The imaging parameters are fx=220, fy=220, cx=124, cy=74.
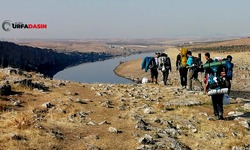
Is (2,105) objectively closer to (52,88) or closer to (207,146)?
(52,88)

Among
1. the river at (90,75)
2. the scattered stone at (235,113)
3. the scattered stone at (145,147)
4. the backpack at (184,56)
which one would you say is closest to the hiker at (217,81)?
the scattered stone at (235,113)

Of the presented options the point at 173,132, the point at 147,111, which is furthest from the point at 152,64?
the point at 173,132

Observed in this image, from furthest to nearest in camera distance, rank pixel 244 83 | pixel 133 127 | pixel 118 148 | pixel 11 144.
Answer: pixel 244 83 < pixel 133 127 < pixel 118 148 < pixel 11 144

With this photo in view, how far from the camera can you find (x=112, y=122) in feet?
24.2

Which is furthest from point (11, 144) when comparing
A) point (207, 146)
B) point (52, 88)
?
point (52, 88)

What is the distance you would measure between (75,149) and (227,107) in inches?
310

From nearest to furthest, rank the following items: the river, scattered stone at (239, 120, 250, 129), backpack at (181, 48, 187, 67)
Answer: scattered stone at (239, 120, 250, 129) < backpack at (181, 48, 187, 67) < the river

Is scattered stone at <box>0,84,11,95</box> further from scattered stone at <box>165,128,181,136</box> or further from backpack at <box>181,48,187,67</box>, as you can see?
backpack at <box>181,48,187,67</box>

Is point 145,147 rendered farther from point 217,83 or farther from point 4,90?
point 4,90

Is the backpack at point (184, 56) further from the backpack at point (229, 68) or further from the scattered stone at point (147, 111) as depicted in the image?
the scattered stone at point (147, 111)

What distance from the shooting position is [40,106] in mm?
8109

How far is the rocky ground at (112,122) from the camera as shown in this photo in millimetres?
5344

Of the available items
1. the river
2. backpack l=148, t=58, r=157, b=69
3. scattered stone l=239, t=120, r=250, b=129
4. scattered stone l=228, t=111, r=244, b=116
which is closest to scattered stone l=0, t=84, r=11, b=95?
backpack l=148, t=58, r=157, b=69

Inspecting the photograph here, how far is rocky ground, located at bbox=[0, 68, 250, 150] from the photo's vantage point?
5.34 meters
